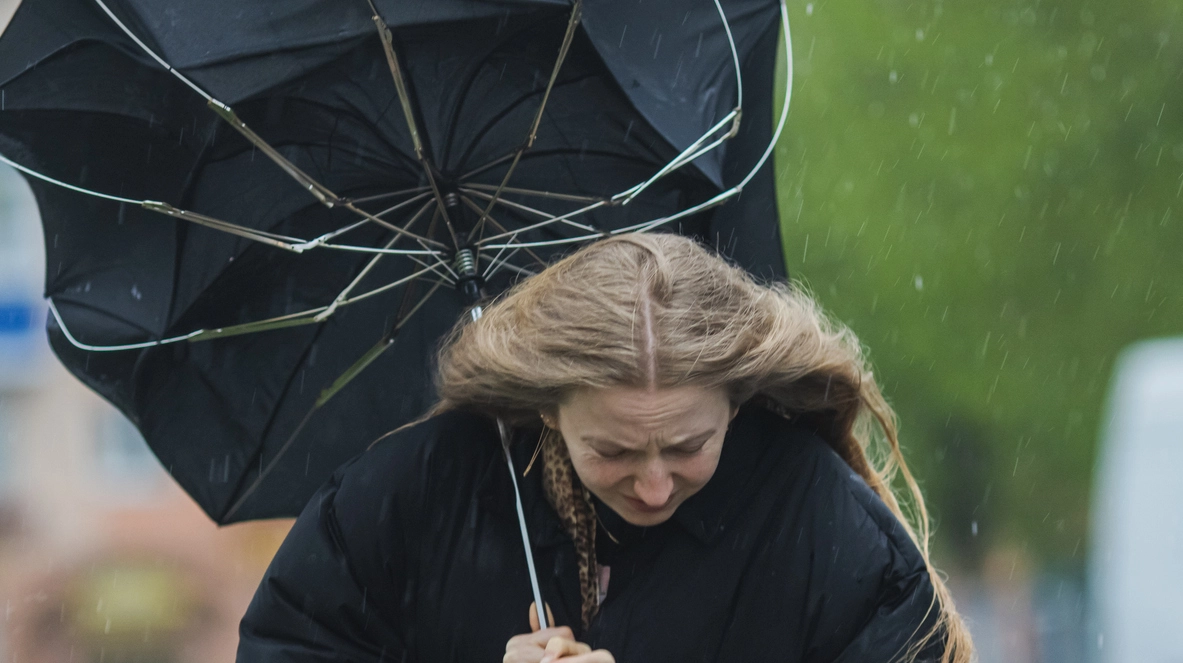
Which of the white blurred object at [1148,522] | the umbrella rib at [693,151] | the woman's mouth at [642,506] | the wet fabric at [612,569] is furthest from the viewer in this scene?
the white blurred object at [1148,522]

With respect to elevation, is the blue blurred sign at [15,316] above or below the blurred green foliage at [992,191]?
above

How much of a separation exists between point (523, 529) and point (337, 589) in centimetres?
44

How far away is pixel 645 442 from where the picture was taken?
9.27 ft

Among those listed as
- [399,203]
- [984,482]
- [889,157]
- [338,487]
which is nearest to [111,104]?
[399,203]

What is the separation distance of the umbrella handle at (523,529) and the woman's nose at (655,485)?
0.38 m

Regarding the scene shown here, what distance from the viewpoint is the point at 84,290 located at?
3.58m

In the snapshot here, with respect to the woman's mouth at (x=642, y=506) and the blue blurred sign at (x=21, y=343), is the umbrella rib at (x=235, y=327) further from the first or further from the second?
the blue blurred sign at (x=21, y=343)

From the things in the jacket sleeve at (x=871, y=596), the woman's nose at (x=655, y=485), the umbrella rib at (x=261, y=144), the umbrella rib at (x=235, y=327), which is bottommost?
the jacket sleeve at (x=871, y=596)

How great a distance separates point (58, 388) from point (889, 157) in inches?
621

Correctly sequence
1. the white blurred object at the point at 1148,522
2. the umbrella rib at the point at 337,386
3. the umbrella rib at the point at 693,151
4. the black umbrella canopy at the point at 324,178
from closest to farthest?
the black umbrella canopy at the point at 324,178
the umbrella rib at the point at 693,151
the umbrella rib at the point at 337,386
the white blurred object at the point at 1148,522

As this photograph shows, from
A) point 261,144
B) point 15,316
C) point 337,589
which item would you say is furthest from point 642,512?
point 15,316

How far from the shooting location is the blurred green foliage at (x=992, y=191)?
10.4m

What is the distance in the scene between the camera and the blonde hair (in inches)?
113

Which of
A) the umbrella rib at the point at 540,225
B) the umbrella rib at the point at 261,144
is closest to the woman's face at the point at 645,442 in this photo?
the umbrella rib at the point at 540,225
